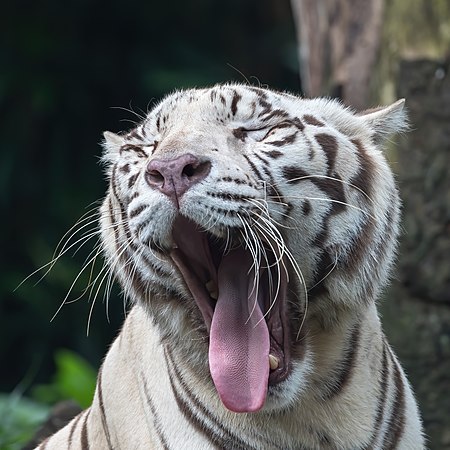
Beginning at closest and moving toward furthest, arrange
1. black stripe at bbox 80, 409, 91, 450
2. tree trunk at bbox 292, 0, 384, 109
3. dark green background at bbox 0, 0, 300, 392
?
1. black stripe at bbox 80, 409, 91, 450
2. tree trunk at bbox 292, 0, 384, 109
3. dark green background at bbox 0, 0, 300, 392

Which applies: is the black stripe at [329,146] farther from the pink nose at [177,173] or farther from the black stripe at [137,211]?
the black stripe at [137,211]

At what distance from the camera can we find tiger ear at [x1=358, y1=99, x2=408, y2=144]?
3529 millimetres

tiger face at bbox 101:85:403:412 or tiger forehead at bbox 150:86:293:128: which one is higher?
tiger forehead at bbox 150:86:293:128

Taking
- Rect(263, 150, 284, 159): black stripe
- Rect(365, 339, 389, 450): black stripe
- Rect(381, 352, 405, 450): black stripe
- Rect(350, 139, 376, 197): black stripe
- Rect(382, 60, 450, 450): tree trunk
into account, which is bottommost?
Rect(382, 60, 450, 450): tree trunk

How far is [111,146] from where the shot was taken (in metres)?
3.69

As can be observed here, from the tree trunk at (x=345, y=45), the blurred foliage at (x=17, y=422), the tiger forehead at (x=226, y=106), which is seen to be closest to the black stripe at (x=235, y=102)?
the tiger forehead at (x=226, y=106)

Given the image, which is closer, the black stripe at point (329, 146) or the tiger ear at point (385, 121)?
the black stripe at point (329, 146)

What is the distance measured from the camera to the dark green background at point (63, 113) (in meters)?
11.1

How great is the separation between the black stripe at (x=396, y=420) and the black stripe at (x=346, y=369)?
21 cm

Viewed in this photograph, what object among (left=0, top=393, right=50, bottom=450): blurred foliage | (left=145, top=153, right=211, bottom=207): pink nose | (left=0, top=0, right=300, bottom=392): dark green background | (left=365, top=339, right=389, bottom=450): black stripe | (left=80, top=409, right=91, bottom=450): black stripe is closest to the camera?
(left=145, top=153, right=211, bottom=207): pink nose

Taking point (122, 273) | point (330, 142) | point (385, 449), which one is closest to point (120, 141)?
point (122, 273)

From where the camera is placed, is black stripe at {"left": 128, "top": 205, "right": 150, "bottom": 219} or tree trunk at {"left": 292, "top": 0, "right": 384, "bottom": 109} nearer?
black stripe at {"left": 128, "top": 205, "right": 150, "bottom": 219}

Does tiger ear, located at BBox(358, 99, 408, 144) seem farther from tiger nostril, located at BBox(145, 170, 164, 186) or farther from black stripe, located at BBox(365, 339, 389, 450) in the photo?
tiger nostril, located at BBox(145, 170, 164, 186)

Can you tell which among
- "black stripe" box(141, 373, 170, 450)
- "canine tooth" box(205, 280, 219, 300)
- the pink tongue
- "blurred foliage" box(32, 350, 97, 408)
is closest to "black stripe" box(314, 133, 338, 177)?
the pink tongue
